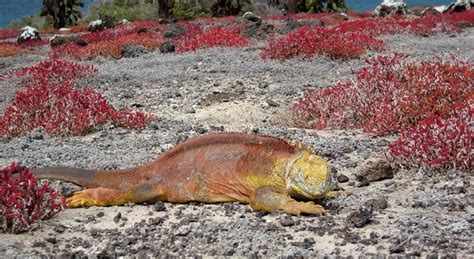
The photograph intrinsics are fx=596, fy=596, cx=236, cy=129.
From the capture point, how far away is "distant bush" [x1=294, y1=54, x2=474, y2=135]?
7.88 m

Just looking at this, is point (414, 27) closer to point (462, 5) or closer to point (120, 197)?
point (462, 5)

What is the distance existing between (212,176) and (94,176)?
3.89 ft

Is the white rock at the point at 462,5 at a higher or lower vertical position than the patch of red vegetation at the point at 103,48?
lower

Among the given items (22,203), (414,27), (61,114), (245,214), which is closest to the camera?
(22,203)

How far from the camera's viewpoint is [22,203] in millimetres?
4707

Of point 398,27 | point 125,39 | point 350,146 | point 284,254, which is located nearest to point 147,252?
point 284,254

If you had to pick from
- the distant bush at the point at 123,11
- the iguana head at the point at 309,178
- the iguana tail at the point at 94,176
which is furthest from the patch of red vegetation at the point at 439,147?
the distant bush at the point at 123,11

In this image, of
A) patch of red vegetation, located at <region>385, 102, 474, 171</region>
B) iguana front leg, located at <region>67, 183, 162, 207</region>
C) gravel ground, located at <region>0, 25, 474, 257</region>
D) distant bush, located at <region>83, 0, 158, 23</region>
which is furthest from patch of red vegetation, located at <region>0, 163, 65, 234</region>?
distant bush, located at <region>83, 0, 158, 23</region>

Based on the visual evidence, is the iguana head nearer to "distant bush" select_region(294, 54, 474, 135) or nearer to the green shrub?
"distant bush" select_region(294, 54, 474, 135)

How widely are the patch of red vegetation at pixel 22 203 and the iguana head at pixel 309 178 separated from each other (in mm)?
1994

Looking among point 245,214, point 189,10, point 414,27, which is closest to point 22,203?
point 245,214

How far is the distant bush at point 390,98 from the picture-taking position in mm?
7879

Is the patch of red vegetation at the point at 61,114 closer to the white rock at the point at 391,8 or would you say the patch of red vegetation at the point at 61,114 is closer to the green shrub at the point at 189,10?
the white rock at the point at 391,8

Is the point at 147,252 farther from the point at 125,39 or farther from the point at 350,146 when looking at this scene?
the point at 125,39
